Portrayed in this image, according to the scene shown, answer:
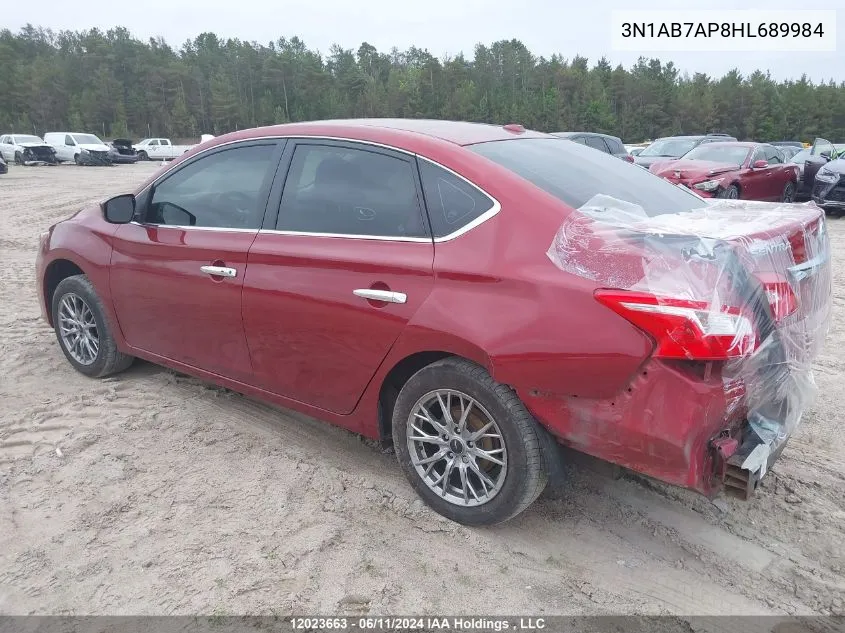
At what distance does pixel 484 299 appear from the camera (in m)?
2.58

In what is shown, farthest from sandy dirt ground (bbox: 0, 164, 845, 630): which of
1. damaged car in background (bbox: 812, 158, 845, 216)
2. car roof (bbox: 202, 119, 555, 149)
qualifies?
damaged car in background (bbox: 812, 158, 845, 216)

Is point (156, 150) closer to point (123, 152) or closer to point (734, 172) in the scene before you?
point (123, 152)

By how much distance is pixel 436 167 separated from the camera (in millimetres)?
2893

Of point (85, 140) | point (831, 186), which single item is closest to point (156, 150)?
point (85, 140)

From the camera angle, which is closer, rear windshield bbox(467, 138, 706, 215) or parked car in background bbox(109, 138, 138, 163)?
rear windshield bbox(467, 138, 706, 215)

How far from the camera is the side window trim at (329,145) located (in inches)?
113

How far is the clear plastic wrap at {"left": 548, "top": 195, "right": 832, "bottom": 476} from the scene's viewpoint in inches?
87.0

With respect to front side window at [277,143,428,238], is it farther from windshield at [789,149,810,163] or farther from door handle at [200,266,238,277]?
windshield at [789,149,810,163]

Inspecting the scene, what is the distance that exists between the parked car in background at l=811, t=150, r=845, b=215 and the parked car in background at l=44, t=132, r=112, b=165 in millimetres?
30305

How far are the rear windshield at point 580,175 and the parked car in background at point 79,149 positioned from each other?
109 feet

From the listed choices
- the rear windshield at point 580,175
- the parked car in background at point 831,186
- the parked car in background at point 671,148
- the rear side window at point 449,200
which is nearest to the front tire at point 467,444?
the rear side window at point 449,200

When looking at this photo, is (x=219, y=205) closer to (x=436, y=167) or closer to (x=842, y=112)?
(x=436, y=167)

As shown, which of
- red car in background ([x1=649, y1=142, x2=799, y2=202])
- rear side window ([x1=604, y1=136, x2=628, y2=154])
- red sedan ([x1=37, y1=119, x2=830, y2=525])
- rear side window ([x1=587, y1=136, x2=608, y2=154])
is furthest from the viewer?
rear side window ([x1=604, y1=136, x2=628, y2=154])

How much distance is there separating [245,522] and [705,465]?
191 cm
